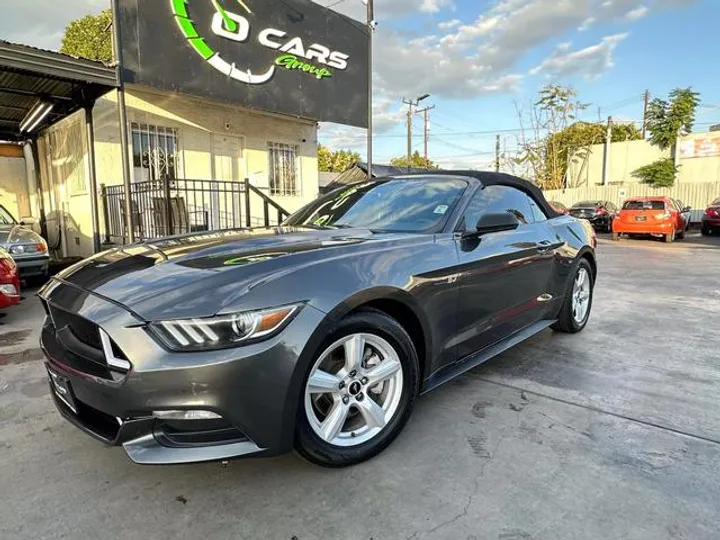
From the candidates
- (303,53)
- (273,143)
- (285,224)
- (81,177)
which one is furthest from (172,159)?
(285,224)

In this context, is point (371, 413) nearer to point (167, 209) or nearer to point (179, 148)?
point (167, 209)

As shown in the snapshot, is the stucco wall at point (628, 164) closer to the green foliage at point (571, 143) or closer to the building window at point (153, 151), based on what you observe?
the green foliage at point (571, 143)

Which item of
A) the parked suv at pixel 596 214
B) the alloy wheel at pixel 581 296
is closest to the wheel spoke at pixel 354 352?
the alloy wheel at pixel 581 296

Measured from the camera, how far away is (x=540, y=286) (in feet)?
12.4

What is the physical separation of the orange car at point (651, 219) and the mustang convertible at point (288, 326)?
14.6 metres

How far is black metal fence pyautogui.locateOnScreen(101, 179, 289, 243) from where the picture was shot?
26.1 feet

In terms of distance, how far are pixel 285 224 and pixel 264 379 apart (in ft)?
6.62

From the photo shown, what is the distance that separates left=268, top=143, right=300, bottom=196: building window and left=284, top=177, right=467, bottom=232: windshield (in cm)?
803

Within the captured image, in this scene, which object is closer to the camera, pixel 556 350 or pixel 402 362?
pixel 402 362

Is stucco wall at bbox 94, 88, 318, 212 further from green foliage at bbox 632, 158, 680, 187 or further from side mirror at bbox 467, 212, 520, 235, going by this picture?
green foliage at bbox 632, 158, 680, 187

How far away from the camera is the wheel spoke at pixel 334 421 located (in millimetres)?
2242

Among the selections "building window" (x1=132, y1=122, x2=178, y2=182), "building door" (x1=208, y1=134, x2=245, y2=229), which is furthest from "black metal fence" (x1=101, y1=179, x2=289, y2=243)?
"building window" (x1=132, y1=122, x2=178, y2=182)

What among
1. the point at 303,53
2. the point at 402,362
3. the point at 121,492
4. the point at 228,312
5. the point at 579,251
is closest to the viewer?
the point at 228,312

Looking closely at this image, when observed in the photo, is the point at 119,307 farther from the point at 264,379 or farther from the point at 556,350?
the point at 556,350
